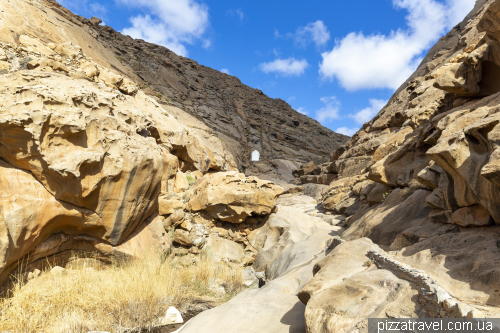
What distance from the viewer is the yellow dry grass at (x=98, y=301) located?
430cm

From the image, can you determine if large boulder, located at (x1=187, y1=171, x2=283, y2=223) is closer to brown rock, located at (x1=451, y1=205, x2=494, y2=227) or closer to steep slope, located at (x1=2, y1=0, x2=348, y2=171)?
brown rock, located at (x1=451, y1=205, x2=494, y2=227)

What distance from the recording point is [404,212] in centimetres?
663

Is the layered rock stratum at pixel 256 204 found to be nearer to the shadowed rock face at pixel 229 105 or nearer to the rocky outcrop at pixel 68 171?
the rocky outcrop at pixel 68 171

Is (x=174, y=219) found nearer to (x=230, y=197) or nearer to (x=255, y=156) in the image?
(x=230, y=197)

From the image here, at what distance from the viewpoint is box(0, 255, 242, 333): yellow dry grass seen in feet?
14.1

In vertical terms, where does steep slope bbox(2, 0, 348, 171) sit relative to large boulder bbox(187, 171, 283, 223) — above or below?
above

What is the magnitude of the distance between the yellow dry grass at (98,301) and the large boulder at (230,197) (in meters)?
3.15

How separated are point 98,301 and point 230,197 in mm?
4994

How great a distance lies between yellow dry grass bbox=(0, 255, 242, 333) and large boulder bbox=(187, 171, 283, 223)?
3.15 m

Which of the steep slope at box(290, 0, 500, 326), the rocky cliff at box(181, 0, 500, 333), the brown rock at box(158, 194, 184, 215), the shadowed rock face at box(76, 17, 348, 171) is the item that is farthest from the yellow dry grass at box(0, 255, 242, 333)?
the shadowed rock face at box(76, 17, 348, 171)

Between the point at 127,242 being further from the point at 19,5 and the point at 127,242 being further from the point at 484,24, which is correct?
the point at 19,5

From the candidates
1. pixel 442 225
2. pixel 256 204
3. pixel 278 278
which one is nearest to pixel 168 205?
pixel 256 204

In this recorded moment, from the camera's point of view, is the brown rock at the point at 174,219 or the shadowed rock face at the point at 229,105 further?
the shadowed rock face at the point at 229,105

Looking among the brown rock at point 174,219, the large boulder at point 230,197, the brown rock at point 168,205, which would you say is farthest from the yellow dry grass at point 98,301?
the large boulder at point 230,197
